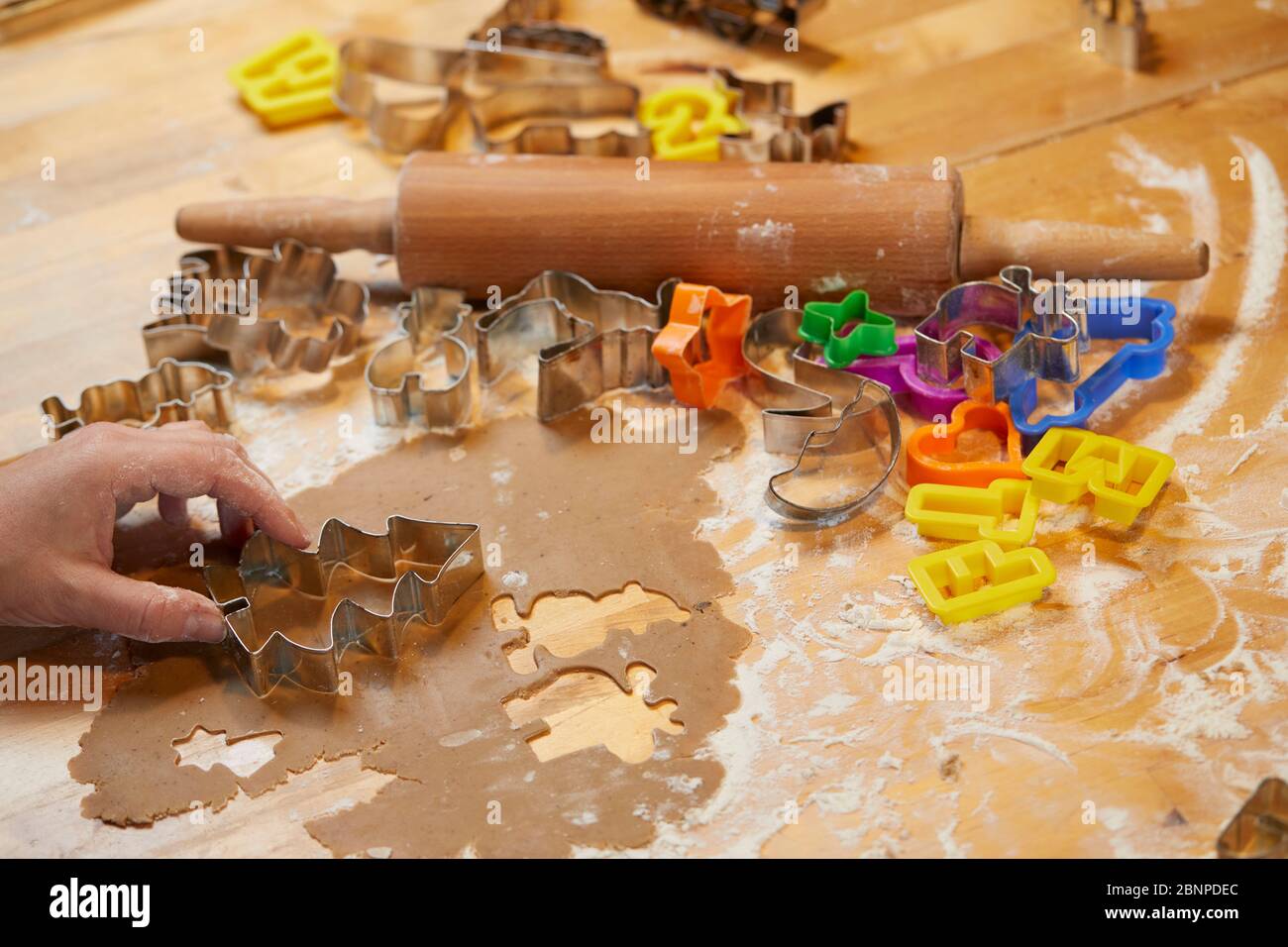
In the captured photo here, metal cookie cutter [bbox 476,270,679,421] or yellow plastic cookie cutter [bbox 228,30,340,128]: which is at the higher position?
yellow plastic cookie cutter [bbox 228,30,340,128]

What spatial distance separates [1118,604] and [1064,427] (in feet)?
0.85

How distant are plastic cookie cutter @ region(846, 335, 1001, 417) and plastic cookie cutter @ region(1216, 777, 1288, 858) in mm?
605

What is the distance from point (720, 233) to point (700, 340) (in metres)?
0.15

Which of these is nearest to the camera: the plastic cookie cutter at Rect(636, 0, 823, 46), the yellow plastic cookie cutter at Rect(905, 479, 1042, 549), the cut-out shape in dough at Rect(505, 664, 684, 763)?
the cut-out shape in dough at Rect(505, 664, 684, 763)

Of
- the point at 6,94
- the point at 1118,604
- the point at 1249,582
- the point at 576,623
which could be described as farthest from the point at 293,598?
the point at 6,94

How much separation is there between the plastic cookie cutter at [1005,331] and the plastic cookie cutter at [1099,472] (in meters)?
0.10

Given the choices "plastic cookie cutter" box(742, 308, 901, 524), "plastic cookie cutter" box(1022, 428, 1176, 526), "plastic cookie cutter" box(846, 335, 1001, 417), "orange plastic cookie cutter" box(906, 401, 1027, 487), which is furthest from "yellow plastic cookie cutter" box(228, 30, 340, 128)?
"plastic cookie cutter" box(1022, 428, 1176, 526)

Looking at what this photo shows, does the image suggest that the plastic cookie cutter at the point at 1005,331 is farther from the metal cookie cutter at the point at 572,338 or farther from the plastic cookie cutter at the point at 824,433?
the metal cookie cutter at the point at 572,338

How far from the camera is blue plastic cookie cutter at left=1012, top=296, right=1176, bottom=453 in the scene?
163 cm

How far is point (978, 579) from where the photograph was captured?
1.46 meters

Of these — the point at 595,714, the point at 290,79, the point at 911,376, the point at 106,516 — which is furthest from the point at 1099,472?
the point at 290,79

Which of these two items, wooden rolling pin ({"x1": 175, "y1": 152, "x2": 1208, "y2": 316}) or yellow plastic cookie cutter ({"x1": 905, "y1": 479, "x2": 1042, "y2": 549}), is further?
wooden rolling pin ({"x1": 175, "y1": 152, "x2": 1208, "y2": 316})

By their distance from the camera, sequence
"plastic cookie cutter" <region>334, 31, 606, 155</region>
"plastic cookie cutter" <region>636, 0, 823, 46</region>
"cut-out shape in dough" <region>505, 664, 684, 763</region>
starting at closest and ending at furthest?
"cut-out shape in dough" <region>505, 664, 684, 763</region>
"plastic cookie cutter" <region>334, 31, 606, 155</region>
"plastic cookie cutter" <region>636, 0, 823, 46</region>

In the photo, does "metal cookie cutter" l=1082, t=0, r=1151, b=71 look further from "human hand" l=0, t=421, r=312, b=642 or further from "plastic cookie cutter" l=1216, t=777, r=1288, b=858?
"human hand" l=0, t=421, r=312, b=642
